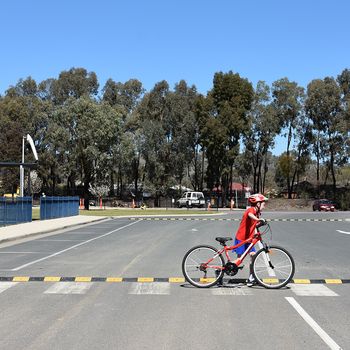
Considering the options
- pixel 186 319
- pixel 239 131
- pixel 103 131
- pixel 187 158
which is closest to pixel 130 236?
pixel 186 319

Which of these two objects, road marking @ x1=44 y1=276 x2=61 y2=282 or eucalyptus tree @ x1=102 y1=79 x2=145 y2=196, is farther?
eucalyptus tree @ x1=102 y1=79 x2=145 y2=196

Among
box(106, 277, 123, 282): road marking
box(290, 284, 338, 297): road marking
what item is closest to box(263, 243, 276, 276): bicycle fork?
box(290, 284, 338, 297): road marking

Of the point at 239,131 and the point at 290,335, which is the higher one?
the point at 239,131

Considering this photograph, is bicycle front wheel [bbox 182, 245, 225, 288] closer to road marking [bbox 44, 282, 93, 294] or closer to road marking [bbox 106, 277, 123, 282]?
road marking [bbox 106, 277, 123, 282]

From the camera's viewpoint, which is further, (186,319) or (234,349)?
(186,319)

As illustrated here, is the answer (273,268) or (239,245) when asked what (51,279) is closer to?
(239,245)

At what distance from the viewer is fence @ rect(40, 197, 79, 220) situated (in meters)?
33.6

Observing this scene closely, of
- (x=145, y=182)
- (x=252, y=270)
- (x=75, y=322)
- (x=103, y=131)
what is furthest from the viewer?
(x=145, y=182)

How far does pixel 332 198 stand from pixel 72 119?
112 ft

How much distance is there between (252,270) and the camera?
9.54 m

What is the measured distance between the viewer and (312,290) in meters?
9.36

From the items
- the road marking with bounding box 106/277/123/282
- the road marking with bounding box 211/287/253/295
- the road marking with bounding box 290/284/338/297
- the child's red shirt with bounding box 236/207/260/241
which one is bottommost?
the road marking with bounding box 106/277/123/282

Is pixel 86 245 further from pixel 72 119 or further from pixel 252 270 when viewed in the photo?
pixel 72 119

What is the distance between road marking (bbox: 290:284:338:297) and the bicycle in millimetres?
254
